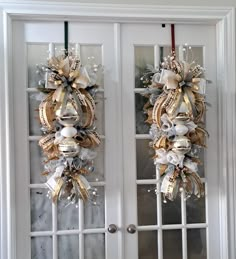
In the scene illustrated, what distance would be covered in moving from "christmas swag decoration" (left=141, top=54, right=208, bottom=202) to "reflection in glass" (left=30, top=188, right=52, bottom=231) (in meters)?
0.65

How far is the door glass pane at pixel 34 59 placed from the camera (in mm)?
2236

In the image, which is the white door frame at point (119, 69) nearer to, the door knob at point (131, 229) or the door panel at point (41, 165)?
the door panel at point (41, 165)

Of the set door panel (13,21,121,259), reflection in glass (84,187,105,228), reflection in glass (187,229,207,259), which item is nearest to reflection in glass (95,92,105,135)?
door panel (13,21,121,259)

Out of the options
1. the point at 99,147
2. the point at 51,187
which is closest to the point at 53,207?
the point at 51,187

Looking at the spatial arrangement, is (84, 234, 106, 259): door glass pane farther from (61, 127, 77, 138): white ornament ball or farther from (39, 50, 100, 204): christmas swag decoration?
(61, 127, 77, 138): white ornament ball

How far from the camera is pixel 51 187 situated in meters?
2.12

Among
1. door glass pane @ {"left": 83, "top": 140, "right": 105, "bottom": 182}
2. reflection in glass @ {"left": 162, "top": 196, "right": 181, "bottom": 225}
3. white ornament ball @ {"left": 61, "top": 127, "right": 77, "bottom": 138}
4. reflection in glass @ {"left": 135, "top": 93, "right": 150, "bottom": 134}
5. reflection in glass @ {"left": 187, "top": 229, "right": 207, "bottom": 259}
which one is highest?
reflection in glass @ {"left": 135, "top": 93, "right": 150, "bottom": 134}

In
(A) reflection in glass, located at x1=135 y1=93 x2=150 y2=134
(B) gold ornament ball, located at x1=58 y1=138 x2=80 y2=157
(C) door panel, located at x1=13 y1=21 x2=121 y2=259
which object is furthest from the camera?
(A) reflection in glass, located at x1=135 y1=93 x2=150 y2=134

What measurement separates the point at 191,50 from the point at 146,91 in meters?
0.40

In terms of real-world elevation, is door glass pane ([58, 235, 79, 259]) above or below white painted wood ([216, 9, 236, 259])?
below

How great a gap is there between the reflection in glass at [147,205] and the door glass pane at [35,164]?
0.57 meters

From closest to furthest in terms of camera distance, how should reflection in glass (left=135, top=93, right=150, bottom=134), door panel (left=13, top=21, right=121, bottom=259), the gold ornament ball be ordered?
the gold ornament ball → door panel (left=13, top=21, right=121, bottom=259) → reflection in glass (left=135, top=93, right=150, bottom=134)

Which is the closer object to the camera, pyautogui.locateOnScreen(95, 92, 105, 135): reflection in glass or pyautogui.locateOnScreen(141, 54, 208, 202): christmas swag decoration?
pyautogui.locateOnScreen(141, 54, 208, 202): christmas swag decoration

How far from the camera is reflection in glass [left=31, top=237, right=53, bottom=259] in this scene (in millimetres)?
2234
